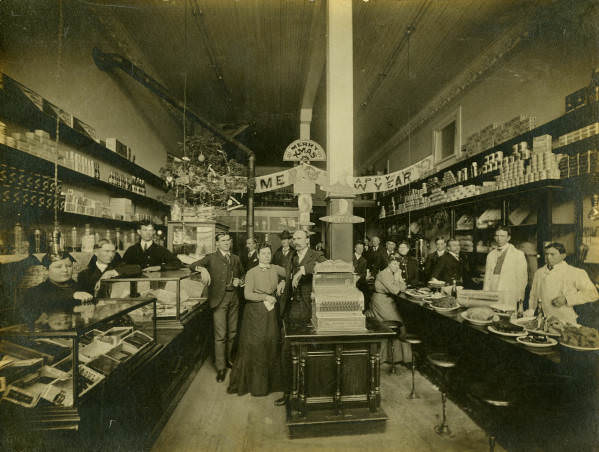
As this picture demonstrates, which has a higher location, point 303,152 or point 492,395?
point 303,152

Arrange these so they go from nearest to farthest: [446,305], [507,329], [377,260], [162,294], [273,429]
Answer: [507,329] → [273,429] → [162,294] → [446,305] → [377,260]

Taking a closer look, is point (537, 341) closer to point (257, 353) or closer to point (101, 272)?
point (257, 353)

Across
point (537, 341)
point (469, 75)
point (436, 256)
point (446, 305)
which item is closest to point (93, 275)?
point (446, 305)

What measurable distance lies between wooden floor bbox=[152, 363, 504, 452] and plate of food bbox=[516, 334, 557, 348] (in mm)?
914

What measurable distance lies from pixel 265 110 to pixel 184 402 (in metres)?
6.88

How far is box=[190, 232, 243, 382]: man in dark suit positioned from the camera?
12.5 ft

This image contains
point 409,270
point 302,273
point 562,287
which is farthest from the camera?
point 409,270

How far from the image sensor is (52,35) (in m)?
3.18

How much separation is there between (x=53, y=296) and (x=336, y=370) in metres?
2.15

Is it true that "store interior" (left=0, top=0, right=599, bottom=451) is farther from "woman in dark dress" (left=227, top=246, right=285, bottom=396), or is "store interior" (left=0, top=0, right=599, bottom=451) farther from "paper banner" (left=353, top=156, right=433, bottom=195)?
"woman in dark dress" (left=227, top=246, right=285, bottom=396)

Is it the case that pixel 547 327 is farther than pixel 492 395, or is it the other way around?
pixel 547 327

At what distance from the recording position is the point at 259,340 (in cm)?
332

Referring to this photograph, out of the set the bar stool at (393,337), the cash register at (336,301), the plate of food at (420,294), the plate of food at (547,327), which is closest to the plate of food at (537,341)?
the plate of food at (547,327)

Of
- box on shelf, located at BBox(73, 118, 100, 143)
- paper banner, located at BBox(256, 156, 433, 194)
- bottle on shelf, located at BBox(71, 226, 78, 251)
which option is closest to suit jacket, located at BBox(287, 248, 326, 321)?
paper banner, located at BBox(256, 156, 433, 194)
